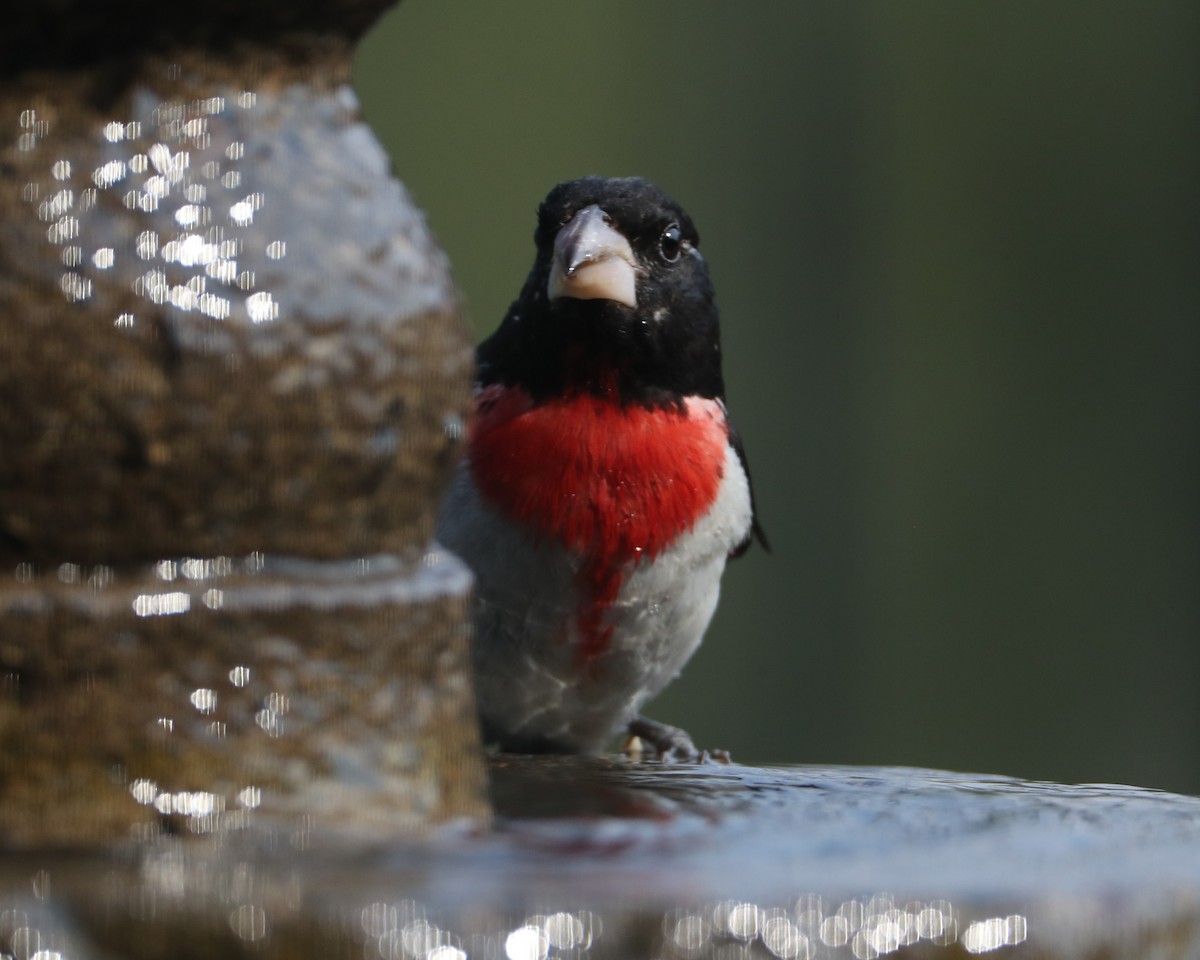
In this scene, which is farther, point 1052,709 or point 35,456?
point 1052,709

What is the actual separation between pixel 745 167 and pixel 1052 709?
5.91ft

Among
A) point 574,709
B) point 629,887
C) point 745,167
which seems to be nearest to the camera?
point 629,887

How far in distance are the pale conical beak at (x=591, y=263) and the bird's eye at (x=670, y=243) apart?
0.35 ft

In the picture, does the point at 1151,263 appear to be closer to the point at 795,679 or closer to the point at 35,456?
the point at 795,679

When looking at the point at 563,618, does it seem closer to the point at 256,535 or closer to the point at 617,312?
the point at 617,312

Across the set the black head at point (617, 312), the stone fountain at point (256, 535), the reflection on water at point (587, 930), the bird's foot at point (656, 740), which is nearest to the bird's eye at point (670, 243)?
the black head at point (617, 312)

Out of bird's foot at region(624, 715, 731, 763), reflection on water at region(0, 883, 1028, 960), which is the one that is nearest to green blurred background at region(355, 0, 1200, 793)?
bird's foot at region(624, 715, 731, 763)

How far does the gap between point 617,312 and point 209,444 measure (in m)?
1.24

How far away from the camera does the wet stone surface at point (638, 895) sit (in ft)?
2.86

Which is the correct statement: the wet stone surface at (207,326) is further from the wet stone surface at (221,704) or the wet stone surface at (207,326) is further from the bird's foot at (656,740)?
the bird's foot at (656,740)

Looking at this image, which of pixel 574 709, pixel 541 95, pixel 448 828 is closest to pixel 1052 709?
pixel 541 95

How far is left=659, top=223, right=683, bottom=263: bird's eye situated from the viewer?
2.36 metres

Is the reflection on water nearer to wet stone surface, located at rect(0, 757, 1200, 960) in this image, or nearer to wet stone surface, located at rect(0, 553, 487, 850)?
wet stone surface, located at rect(0, 757, 1200, 960)

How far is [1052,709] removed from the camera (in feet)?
18.2
